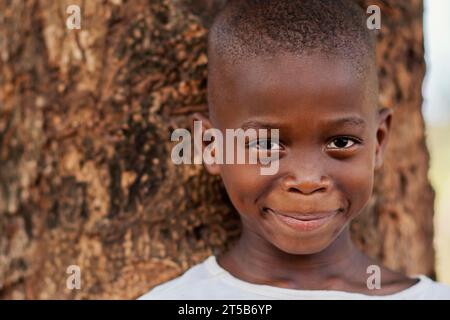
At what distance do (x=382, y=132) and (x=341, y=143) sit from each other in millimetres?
290

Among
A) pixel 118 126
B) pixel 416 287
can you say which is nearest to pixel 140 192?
pixel 118 126

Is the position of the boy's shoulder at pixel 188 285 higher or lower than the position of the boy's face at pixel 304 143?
lower

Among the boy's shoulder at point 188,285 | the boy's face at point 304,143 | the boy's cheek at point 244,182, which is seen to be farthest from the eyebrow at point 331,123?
the boy's shoulder at point 188,285

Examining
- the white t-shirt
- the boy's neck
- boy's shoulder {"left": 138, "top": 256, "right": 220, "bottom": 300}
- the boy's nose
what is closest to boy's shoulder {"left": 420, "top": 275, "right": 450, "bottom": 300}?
the white t-shirt

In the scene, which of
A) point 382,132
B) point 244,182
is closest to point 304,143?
point 244,182

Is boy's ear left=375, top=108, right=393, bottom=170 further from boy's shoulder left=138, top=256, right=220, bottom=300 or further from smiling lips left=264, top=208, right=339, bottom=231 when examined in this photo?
boy's shoulder left=138, top=256, right=220, bottom=300

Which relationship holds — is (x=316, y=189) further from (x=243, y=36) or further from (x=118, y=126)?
(x=118, y=126)

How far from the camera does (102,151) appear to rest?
2.29 meters

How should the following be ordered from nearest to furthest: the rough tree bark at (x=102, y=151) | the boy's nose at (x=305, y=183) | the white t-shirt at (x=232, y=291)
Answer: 1. the boy's nose at (x=305, y=183)
2. the white t-shirt at (x=232, y=291)
3. the rough tree bark at (x=102, y=151)

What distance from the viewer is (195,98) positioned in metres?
2.30

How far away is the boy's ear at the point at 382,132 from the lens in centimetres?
217

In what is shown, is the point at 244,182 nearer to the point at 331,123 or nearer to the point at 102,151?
the point at 331,123

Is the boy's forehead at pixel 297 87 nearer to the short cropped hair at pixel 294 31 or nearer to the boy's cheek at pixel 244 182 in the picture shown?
the short cropped hair at pixel 294 31

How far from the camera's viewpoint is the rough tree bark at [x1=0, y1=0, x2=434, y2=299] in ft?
7.45
